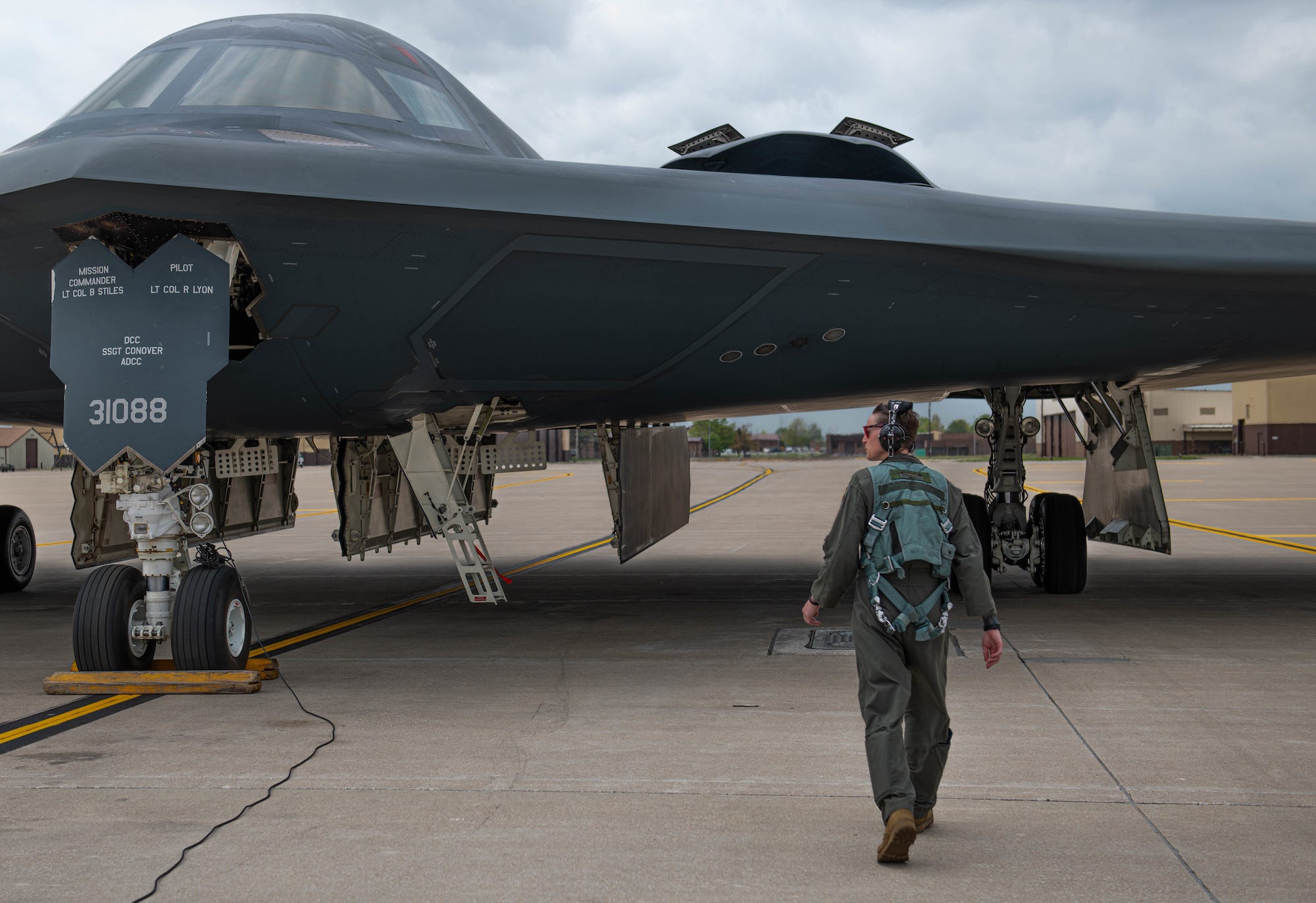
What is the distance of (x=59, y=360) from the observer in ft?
19.5

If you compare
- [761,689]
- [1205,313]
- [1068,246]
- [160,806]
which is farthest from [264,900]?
[1205,313]

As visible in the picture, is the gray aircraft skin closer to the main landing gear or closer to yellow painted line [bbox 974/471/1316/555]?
the main landing gear

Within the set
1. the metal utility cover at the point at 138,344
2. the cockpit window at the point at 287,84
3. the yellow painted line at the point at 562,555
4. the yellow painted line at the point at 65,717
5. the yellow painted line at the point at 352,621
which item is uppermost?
the cockpit window at the point at 287,84

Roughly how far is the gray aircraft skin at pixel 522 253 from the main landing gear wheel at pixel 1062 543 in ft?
7.19

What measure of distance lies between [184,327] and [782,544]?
41.6 feet

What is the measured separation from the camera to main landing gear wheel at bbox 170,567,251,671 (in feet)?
20.5

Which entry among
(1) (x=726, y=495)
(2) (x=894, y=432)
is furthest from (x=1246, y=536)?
(1) (x=726, y=495)

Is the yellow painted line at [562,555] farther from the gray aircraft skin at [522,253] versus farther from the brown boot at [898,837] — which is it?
the brown boot at [898,837]

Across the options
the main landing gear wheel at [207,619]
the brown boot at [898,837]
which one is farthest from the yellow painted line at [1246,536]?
the main landing gear wheel at [207,619]

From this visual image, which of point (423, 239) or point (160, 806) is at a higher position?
point (423, 239)

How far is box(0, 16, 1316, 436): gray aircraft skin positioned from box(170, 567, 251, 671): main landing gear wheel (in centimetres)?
151

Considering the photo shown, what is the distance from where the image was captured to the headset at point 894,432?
4.06 meters

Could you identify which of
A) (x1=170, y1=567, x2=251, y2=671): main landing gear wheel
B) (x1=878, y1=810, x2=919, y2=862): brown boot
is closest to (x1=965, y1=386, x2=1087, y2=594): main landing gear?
(x1=170, y1=567, x2=251, y2=671): main landing gear wheel

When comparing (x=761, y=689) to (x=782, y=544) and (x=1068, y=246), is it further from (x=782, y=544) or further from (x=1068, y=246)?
(x=782, y=544)
